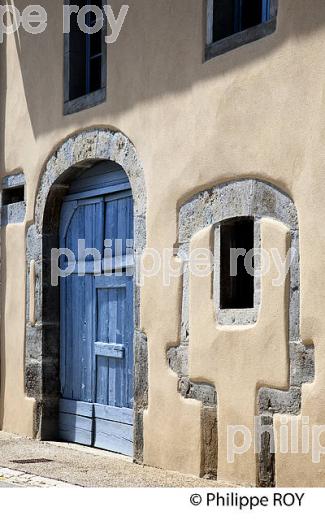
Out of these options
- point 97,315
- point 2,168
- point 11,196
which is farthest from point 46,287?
point 2,168

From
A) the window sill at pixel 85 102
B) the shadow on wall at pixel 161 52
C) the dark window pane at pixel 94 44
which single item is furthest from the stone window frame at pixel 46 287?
the dark window pane at pixel 94 44

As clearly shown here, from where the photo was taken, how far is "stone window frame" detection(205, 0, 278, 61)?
592cm

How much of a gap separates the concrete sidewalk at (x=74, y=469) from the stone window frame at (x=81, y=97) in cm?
272

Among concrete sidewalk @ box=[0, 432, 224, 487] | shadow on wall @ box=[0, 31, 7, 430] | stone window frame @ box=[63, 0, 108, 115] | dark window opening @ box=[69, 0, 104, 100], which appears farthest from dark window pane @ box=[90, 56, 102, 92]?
concrete sidewalk @ box=[0, 432, 224, 487]

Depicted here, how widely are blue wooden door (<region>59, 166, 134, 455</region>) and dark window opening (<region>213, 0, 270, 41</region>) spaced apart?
1.54m

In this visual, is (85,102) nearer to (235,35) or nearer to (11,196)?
(11,196)

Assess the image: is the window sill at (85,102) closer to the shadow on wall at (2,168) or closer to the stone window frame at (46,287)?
the stone window frame at (46,287)

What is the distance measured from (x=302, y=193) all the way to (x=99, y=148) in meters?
2.45

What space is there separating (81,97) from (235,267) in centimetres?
241

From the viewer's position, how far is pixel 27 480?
635cm

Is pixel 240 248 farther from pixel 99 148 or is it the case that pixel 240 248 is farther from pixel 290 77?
pixel 99 148

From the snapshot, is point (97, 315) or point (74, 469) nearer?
point (74, 469)

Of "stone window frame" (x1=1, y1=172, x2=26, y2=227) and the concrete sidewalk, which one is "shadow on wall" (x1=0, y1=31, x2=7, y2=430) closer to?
"stone window frame" (x1=1, y1=172, x2=26, y2=227)

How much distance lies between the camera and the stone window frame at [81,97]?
7.66 metres
